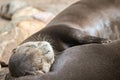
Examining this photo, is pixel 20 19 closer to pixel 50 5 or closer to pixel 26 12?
pixel 26 12

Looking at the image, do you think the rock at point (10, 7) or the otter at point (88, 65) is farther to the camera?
the rock at point (10, 7)

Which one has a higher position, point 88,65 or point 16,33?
point 88,65

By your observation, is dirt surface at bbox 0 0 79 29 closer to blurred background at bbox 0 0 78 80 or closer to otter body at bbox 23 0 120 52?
blurred background at bbox 0 0 78 80

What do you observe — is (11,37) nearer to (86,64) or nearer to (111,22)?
(111,22)

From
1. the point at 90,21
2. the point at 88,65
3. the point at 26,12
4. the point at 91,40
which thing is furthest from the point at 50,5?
the point at 88,65

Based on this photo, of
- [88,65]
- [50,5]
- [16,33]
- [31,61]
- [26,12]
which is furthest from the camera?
[50,5]

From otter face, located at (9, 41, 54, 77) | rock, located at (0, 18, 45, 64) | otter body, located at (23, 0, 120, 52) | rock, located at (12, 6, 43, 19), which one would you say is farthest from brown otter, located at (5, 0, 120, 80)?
rock, located at (12, 6, 43, 19)

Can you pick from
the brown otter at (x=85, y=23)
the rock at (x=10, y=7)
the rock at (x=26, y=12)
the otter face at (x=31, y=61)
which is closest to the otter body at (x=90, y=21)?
the brown otter at (x=85, y=23)

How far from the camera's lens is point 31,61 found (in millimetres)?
1512

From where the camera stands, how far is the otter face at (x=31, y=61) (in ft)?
4.92

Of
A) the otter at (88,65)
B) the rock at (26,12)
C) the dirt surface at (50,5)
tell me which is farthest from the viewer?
the dirt surface at (50,5)

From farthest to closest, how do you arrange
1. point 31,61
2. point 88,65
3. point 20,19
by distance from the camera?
point 20,19, point 31,61, point 88,65

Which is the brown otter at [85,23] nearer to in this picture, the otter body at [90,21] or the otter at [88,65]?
the otter body at [90,21]

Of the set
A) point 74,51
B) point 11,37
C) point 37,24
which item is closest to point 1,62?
point 11,37
